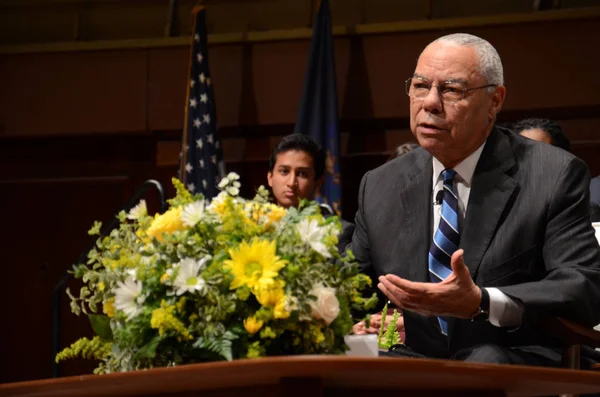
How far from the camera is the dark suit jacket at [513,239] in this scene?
88.7 inches

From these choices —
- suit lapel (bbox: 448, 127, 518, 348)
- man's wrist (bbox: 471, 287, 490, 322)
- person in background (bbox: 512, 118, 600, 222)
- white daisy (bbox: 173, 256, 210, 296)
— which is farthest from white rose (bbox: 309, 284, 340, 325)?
person in background (bbox: 512, 118, 600, 222)

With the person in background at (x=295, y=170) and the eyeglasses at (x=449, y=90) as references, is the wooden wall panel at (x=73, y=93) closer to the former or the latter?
the person in background at (x=295, y=170)

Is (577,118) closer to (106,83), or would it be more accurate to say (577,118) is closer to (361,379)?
(106,83)

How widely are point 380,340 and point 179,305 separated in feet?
3.32

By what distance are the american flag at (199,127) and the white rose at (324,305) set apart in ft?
13.3

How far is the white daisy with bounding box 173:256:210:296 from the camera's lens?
1.66 metres

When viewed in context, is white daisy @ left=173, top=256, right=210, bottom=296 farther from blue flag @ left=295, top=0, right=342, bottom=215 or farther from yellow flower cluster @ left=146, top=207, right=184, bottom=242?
blue flag @ left=295, top=0, right=342, bottom=215

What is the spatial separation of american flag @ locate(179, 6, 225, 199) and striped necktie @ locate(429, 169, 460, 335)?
3.32 m

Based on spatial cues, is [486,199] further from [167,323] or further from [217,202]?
[167,323]

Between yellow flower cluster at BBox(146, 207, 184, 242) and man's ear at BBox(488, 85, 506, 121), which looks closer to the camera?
yellow flower cluster at BBox(146, 207, 184, 242)

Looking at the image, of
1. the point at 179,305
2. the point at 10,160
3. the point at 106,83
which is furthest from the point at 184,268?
the point at 10,160

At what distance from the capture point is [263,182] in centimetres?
605

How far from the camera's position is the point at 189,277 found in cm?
168

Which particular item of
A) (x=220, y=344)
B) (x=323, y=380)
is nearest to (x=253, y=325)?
(x=220, y=344)
